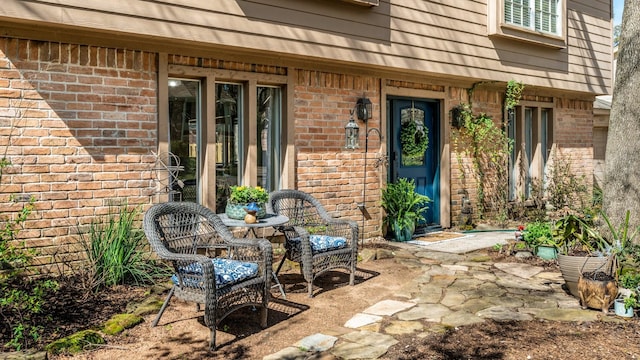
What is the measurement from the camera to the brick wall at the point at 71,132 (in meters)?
4.80

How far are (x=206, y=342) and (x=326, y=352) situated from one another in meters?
0.91

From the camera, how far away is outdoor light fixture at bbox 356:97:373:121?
24.1 ft

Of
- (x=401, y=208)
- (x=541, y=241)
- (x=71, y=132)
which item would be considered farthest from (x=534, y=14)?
(x=71, y=132)

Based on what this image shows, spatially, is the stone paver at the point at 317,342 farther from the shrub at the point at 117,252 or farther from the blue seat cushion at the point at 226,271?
the shrub at the point at 117,252

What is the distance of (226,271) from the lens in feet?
12.9

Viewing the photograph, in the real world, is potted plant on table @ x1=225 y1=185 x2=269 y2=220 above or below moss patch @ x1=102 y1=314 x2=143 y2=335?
above

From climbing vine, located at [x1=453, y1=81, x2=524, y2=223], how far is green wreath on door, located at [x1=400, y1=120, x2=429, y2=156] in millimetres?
768

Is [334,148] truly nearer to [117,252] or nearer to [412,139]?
[412,139]

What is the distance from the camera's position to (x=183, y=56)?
5.77m

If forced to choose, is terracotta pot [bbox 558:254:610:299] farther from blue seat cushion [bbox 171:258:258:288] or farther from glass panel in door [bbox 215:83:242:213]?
glass panel in door [bbox 215:83:242:213]

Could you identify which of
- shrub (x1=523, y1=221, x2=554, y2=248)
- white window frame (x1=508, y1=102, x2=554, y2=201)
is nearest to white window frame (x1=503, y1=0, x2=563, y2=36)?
white window frame (x1=508, y1=102, x2=554, y2=201)

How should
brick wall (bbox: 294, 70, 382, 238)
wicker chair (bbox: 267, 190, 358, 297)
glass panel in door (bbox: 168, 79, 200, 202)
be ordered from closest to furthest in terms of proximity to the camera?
1. wicker chair (bbox: 267, 190, 358, 297)
2. glass panel in door (bbox: 168, 79, 200, 202)
3. brick wall (bbox: 294, 70, 382, 238)

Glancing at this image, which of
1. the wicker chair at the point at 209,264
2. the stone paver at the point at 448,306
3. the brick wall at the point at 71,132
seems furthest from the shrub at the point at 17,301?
the stone paver at the point at 448,306

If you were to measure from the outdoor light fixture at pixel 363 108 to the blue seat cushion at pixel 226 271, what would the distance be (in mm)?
3700
